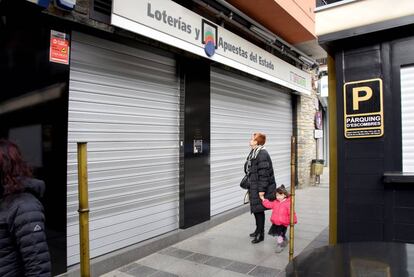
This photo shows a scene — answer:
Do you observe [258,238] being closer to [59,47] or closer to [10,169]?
[59,47]

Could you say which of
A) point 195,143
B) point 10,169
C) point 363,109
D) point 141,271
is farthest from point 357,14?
point 141,271

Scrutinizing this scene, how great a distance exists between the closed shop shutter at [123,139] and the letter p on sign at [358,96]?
9.34 feet

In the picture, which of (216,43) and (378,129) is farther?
(216,43)

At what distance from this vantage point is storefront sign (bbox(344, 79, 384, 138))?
386cm

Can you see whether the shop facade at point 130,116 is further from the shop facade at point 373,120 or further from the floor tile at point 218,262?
the shop facade at point 373,120

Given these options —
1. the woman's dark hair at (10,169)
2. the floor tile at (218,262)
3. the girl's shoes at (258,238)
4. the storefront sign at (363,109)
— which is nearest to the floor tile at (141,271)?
the floor tile at (218,262)

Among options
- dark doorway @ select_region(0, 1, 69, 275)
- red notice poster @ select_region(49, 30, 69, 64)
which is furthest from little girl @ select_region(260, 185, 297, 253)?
red notice poster @ select_region(49, 30, 69, 64)

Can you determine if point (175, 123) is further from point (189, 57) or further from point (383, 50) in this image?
point (383, 50)

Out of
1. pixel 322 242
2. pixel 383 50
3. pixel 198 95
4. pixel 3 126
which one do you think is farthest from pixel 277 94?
pixel 3 126

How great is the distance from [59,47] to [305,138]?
29.8 ft

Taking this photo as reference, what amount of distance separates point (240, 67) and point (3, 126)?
4295mm

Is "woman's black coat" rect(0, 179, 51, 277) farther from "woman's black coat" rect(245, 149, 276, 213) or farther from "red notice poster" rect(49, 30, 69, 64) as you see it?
"woman's black coat" rect(245, 149, 276, 213)

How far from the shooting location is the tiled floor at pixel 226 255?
14.3 ft

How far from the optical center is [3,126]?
334cm
